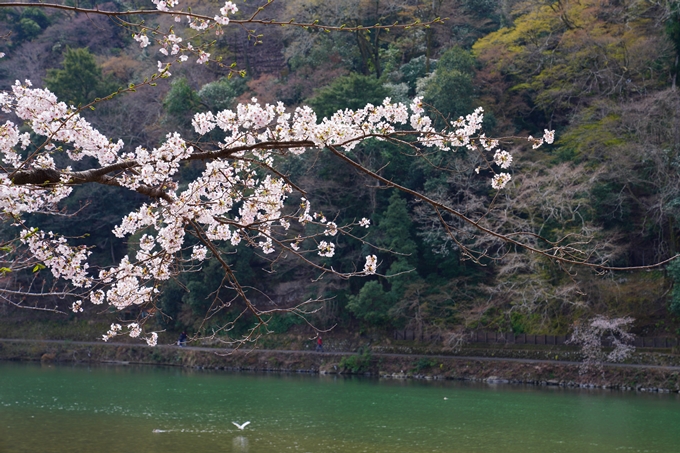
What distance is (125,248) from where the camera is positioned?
87.4 feet

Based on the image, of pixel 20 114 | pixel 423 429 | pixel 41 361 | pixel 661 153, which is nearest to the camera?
pixel 20 114

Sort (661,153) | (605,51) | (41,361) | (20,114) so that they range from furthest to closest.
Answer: (41,361) → (605,51) → (661,153) → (20,114)

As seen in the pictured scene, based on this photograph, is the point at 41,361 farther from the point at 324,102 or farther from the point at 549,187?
the point at 549,187

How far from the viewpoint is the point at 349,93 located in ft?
69.0

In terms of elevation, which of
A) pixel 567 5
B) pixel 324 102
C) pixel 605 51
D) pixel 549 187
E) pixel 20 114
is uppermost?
pixel 567 5

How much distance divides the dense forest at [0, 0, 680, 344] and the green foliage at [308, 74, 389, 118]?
0.16 ft

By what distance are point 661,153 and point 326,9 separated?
12.8 metres

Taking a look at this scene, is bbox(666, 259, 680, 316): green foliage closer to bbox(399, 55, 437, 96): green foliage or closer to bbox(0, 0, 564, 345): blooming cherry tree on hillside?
bbox(399, 55, 437, 96): green foliage

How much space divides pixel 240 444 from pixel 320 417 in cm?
263

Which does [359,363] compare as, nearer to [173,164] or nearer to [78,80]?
[78,80]

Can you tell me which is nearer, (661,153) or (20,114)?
(20,114)

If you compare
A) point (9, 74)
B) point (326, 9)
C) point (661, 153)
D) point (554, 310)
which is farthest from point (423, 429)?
point (9, 74)

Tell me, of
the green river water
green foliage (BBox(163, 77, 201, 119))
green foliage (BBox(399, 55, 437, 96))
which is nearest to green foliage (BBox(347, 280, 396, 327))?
the green river water

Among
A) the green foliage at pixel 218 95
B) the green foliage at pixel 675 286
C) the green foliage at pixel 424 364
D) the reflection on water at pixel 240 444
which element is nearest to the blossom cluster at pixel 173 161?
the reflection on water at pixel 240 444
